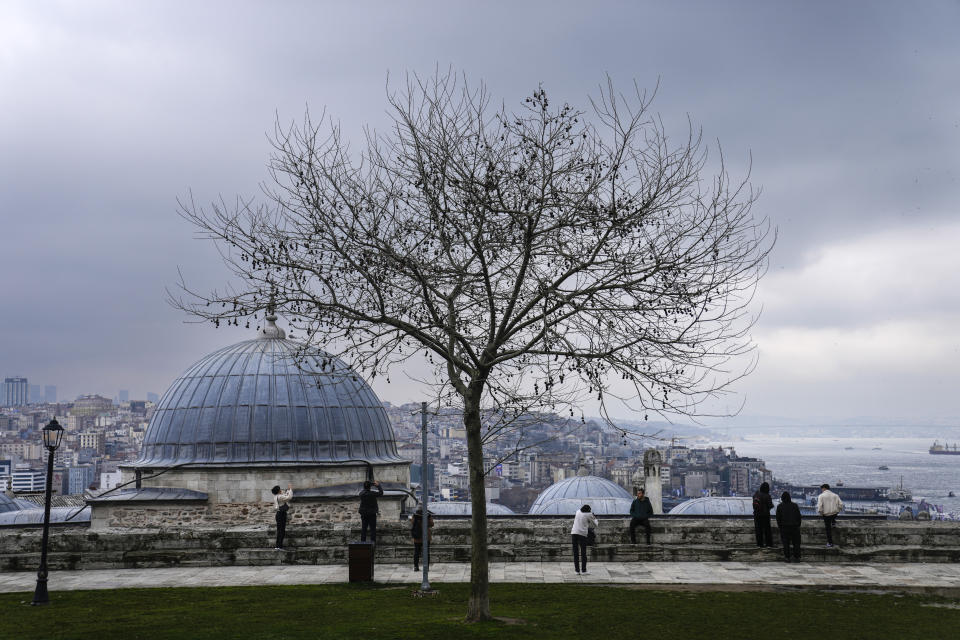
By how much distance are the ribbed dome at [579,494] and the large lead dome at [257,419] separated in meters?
9.14

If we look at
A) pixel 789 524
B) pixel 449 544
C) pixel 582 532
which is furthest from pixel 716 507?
pixel 582 532

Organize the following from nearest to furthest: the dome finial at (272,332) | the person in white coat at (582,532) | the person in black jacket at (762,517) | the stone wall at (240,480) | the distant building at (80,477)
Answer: the person in white coat at (582,532)
the person in black jacket at (762,517)
the stone wall at (240,480)
the dome finial at (272,332)
the distant building at (80,477)

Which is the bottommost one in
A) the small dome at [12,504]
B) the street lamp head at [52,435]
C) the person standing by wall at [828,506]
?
the small dome at [12,504]

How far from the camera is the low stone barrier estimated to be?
17609 millimetres

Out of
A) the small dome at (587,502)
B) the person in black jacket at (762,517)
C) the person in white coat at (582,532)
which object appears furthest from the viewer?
the small dome at (587,502)

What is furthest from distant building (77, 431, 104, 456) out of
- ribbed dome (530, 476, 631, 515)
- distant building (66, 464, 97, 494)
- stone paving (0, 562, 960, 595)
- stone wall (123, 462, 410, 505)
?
stone paving (0, 562, 960, 595)

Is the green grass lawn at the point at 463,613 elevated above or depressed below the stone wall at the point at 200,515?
below

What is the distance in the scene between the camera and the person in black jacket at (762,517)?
56.7ft

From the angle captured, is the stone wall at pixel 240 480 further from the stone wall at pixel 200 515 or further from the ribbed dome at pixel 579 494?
the ribbed dome at pixel 579 494

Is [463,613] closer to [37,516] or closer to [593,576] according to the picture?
[593,576]

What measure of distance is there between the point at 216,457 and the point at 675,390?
56.6ft

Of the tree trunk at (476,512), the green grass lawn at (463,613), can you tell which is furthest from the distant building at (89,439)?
the tree trunk at (476,512)

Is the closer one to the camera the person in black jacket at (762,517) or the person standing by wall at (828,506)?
the person standing by wall at (828,506)

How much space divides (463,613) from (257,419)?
1519 centimetres
